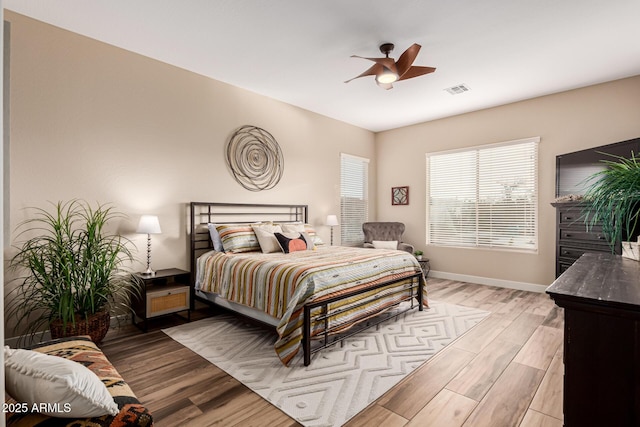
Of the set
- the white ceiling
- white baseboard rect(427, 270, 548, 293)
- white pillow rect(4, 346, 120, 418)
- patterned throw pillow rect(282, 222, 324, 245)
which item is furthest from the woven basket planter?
white baseboard rect(427, 270, 548, 293)

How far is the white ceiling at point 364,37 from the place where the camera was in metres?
2.74

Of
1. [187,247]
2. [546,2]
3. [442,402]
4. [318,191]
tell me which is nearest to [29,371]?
[442,402]

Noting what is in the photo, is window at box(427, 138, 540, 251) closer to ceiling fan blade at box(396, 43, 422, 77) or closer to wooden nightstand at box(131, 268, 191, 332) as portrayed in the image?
ceiling fan blade at box(396, 43, 422, 77)

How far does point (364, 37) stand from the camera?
318cm

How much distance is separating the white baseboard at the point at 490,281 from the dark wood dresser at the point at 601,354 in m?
4.42

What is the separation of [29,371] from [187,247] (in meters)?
2.95

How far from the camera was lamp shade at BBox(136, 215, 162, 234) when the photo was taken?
332 cm

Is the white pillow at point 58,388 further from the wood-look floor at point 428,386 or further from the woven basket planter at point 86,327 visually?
the woven basket planter at point 86,327

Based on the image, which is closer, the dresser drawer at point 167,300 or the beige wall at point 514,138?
the dresser drawer at point 167,300

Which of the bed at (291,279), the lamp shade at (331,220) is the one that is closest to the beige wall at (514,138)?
the lamp shade at (331,220)

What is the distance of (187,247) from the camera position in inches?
159

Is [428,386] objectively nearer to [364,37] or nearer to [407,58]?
[407,58]

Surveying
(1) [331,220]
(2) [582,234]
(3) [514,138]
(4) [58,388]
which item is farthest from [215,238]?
(3) [514,138]

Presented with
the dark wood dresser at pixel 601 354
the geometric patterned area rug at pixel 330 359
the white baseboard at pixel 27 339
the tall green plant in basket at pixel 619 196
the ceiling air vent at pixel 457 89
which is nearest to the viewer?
the dark wood dresser at pixel 601 354
